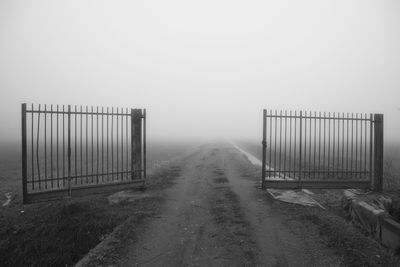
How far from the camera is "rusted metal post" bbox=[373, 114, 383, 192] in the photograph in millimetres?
9758

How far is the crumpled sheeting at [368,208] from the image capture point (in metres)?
6.52

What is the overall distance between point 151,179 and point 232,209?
5639 millimetres

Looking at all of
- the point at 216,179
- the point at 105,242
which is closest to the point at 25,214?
the point at 105,242

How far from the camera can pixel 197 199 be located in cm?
883

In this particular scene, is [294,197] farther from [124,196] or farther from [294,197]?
[124,196]

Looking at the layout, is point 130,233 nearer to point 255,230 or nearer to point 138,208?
point 138,208

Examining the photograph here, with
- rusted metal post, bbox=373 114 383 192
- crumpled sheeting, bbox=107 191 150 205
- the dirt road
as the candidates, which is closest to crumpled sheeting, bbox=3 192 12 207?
crumpled sheeting, bbox=107 191 150 205

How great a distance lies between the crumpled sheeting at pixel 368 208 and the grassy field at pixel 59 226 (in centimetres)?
539

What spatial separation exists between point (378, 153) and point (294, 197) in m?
3.74

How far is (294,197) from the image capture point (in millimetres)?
8961

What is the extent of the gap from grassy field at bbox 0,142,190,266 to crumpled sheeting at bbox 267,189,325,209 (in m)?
3.92

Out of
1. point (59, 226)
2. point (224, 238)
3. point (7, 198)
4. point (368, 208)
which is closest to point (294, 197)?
point (368, 208)

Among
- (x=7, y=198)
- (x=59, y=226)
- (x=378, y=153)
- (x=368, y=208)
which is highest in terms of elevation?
(x=378, y=153)

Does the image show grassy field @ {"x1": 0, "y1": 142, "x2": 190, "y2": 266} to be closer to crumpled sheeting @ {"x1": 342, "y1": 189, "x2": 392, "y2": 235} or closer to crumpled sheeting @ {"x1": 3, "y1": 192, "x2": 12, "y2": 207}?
crumpled sheeting @ {"x1": 3, "y1": 192, "x2": 12, "y2": 207}
